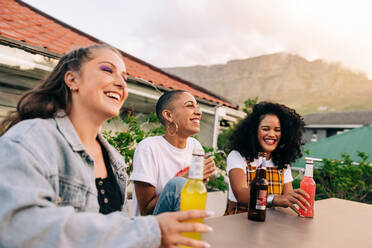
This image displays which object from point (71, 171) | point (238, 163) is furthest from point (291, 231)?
point (71, 171)

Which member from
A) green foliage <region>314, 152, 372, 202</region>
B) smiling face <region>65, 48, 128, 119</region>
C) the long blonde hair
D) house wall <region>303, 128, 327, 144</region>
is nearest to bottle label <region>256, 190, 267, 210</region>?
smiling face <region>65, 48, 128, 119</region>

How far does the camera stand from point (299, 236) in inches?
55.4

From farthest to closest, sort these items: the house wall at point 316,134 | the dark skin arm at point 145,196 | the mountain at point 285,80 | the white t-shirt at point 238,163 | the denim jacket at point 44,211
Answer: the mountain at point 285,80 → the house wall at point 316,134 → the white t-shirt at point 238,163 → the dark skin arm at point 145,196 → the denim jacket at point 44,211

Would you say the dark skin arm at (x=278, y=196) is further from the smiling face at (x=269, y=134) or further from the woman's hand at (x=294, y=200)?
the smiling face at (x=269, y=134)

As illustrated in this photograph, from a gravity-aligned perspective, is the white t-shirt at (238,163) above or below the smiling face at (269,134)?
below

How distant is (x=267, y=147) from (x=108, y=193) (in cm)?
176

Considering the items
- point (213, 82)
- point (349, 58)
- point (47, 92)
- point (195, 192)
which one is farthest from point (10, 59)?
point (349, 58)

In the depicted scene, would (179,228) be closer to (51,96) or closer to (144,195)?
(51,96)

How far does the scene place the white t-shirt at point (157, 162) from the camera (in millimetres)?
2178

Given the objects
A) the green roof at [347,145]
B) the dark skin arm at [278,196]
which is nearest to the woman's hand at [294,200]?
the dark skin arm at [278,196]

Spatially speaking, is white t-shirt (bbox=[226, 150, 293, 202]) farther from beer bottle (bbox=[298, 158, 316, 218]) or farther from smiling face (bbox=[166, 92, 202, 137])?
beer bottle (bbox=[298, 158, 316, 218])

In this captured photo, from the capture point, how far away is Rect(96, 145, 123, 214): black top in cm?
146

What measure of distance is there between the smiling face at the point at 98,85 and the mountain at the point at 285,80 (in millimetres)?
94300

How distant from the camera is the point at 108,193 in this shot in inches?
59.6
